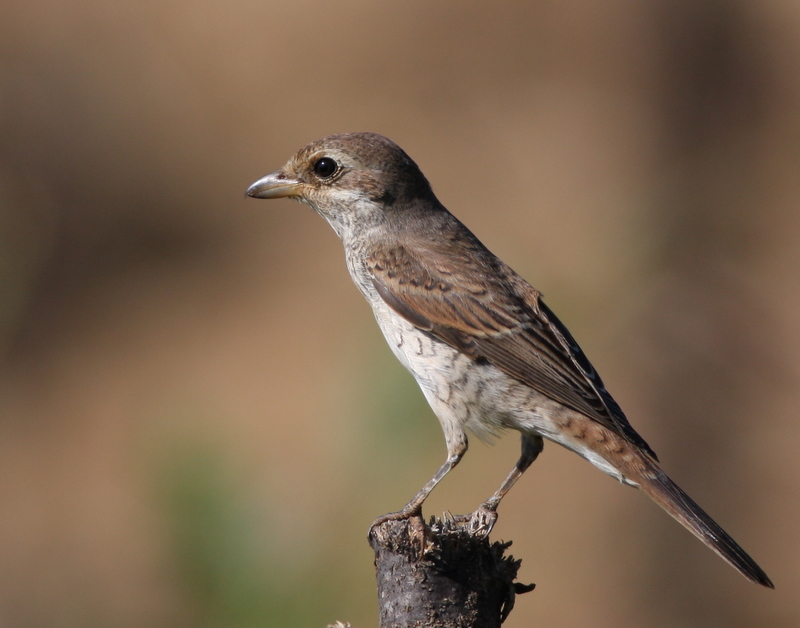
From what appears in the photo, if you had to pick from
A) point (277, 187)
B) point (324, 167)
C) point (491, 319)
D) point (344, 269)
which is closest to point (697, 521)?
point (491, 319)

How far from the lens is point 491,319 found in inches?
162

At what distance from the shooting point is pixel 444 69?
29.9 feet

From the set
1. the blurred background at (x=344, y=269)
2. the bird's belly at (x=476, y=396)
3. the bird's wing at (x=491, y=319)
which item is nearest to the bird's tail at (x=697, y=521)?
the bird's wing at (x=491, y=319)

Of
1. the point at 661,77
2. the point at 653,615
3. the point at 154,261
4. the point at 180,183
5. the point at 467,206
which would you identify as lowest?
the point at 653,615

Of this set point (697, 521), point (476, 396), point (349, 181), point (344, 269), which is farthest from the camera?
point (344, 269)

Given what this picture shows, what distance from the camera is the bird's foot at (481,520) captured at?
11.2 ft

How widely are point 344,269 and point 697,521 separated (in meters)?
5.69

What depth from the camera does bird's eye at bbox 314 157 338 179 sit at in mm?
4498

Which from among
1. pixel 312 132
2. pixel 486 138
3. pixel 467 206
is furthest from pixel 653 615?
pixel 312 132

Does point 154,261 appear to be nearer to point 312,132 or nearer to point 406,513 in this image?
point 312,132

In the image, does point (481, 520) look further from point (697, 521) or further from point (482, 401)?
point (697, 521)

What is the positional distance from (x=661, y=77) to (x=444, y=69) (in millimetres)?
2011

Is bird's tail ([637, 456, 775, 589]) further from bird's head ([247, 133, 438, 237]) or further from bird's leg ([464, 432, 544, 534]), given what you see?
bird's head ([247, 133, 438, 237])

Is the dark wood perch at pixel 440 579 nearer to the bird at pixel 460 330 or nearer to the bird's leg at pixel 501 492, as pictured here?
the bird's leg at pixel 501 492
